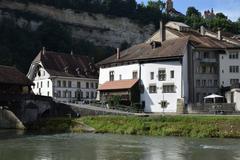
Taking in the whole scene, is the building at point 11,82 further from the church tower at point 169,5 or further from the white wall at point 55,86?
the church tower at point 169,5

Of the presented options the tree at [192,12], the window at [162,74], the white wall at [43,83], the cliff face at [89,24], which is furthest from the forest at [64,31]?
the window at [162,74]

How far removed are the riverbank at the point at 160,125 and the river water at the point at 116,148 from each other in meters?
2.62

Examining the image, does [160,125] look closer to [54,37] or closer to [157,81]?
[157,81]

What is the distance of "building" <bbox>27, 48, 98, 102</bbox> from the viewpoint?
8494 cm

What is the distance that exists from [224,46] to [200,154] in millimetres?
38177

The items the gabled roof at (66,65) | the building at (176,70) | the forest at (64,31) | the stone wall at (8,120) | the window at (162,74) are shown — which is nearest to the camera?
the stone wall at (8,120)

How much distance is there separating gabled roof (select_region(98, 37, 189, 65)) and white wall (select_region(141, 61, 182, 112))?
1272mm

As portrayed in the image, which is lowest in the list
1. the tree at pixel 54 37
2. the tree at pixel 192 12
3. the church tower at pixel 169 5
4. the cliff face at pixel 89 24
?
the tree at pixel 54 37

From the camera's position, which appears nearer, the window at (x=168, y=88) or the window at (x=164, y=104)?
the window at (x=168, y=88)

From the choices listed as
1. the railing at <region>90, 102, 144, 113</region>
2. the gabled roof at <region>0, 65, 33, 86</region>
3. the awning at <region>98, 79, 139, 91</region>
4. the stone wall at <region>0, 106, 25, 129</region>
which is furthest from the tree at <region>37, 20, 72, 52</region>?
Answer: the railing at <region>90, 102, 144, 113</region>

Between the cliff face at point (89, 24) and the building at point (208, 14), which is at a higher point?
the building at point (208, 14)

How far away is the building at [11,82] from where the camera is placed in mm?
64750

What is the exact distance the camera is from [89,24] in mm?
139000

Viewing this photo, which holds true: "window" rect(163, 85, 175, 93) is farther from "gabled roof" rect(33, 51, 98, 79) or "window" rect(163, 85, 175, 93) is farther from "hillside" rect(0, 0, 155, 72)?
"hillside" rect(0, 0, 155, 72)
